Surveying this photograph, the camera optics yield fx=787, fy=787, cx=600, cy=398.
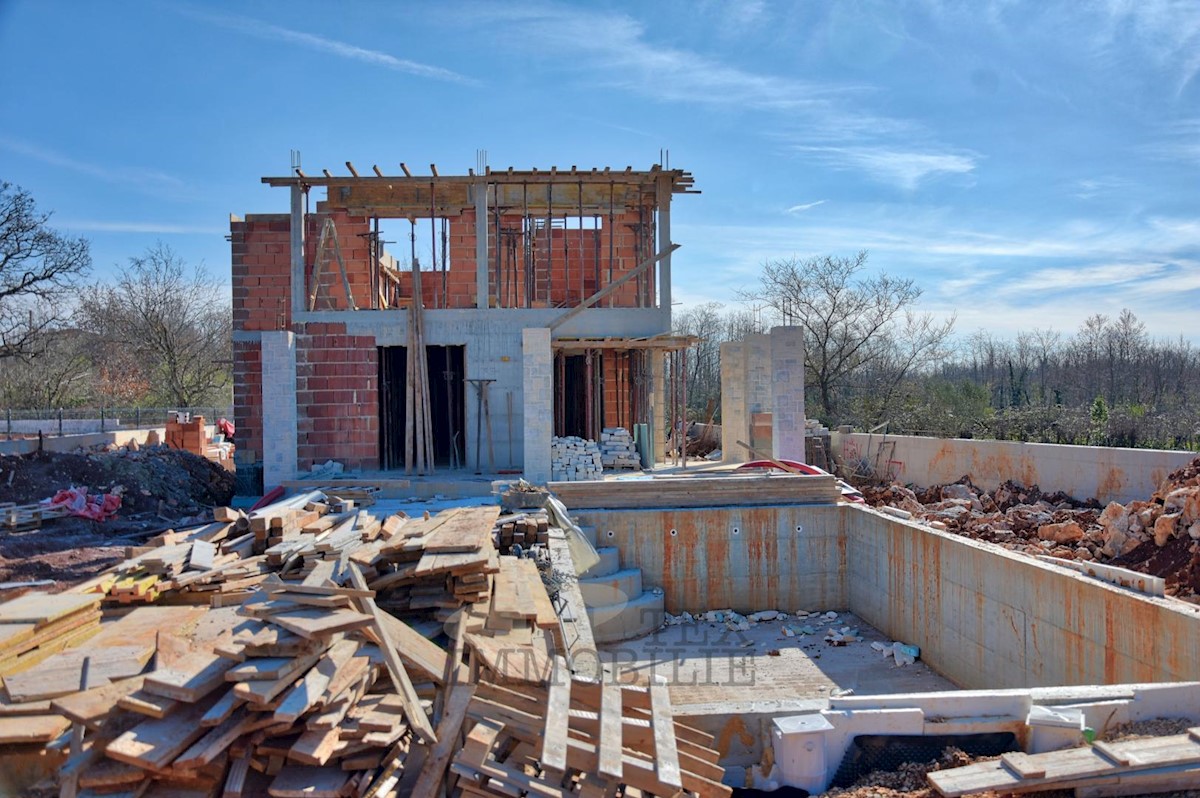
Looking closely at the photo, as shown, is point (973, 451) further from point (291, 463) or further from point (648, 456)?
point (291, 463)

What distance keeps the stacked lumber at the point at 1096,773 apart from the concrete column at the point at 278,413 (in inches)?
499

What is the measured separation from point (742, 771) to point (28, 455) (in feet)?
47.3

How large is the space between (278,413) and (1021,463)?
50.2 ft

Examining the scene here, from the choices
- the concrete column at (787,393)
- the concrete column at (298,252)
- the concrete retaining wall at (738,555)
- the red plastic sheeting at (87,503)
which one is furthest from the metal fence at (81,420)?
the concrete column at (787,393)

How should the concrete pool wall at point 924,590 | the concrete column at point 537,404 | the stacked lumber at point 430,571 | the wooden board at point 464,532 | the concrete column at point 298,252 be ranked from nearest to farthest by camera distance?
the stacked lumber at point 430,571
the wooden board at point 464,532
the concrete pool wall at point 924,590
the concrete column at point 537,404
the concrete column at point 298,252

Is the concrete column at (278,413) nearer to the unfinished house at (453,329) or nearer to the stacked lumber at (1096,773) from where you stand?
the unfinished house at (453,329)

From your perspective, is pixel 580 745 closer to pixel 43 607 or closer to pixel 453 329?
pixel 43 607

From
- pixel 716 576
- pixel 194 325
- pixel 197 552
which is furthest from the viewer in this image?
pixel 194 325

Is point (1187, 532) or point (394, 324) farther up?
point (394, 324)

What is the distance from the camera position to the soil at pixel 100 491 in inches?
385

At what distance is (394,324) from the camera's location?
1556 cm

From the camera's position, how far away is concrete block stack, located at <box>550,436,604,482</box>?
48.7 feet

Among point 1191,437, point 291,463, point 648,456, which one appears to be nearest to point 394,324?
point 291,463

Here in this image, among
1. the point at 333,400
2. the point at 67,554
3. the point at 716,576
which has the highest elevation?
the point at 333,400
